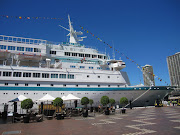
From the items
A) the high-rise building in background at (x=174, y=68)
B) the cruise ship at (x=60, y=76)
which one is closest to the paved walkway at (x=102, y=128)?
the cruise ship at (x=60, y=76)

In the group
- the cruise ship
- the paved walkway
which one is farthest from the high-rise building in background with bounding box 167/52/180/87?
the paved walkway

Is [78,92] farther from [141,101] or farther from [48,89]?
[141,101]

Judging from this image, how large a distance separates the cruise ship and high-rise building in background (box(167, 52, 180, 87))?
361 feet

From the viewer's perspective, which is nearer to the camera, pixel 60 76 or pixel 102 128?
pixel 102 128

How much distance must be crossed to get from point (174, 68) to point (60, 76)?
420 ft

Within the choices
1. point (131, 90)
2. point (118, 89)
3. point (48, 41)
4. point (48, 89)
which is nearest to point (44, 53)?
point (48, 41)

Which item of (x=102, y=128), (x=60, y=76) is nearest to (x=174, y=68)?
(x=60, y=76)

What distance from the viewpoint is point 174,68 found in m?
127

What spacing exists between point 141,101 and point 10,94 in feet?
72.8

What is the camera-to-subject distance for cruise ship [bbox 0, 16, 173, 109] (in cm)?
2259

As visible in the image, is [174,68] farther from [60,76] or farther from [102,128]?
[102,128]

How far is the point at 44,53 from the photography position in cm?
2762

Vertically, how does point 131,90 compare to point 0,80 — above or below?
below

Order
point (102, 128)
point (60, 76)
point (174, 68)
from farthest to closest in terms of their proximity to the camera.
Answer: point (174, 68), point (60, 76), point (102, 128)
